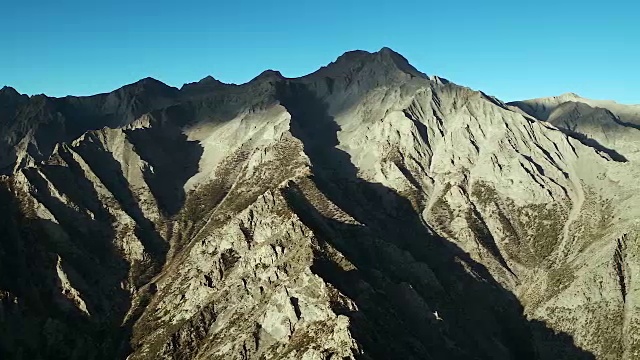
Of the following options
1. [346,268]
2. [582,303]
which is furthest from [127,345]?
[582,303]

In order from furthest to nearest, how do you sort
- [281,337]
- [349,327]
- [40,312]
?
1. [40,312]
2. [281,337]
3. [349,327]

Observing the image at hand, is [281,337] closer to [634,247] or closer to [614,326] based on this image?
[614,326]

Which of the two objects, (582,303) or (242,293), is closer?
(242,293)

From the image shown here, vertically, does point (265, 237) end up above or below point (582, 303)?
above

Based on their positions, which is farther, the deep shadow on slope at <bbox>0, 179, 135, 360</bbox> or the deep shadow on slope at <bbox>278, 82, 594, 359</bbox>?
the deep shadow on slope at <bbox>0, 179, 135, 360</bbox>

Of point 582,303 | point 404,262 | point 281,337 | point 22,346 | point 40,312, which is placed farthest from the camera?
point 404,262

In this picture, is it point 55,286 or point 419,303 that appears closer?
point 419,303

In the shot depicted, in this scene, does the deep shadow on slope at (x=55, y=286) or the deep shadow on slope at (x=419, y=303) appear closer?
the deep shadow on slope at (x=419, y=303)

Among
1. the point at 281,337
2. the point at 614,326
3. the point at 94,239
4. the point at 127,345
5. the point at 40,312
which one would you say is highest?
the point at 94,239
